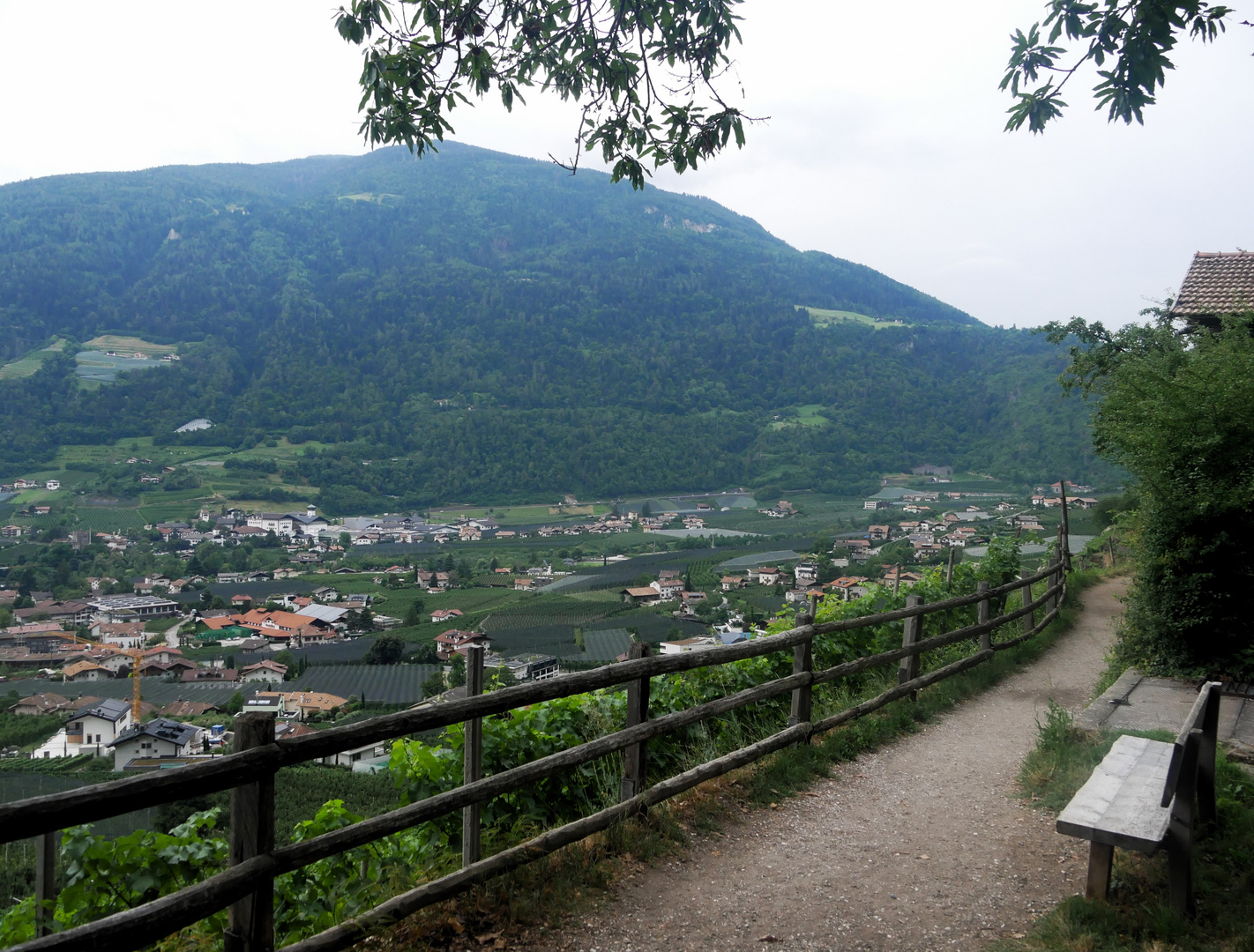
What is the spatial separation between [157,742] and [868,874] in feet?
31.6

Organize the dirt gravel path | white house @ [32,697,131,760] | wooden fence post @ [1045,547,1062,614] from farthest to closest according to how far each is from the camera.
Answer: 1. white house @ [32,697,131,760]
2. wooden fence post @ [1045,547,1062,614]
3. the dirt gravel path

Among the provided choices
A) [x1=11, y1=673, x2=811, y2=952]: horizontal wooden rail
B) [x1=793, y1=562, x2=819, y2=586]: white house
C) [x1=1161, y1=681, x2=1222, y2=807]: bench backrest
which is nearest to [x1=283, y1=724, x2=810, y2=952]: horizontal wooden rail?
[x1=11, y1=673, x2=811, y2=952]: horizontal wooden rail

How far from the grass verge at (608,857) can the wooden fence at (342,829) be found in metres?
0.09

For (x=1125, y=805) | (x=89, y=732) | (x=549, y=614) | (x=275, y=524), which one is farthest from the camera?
(x=275, y=524)

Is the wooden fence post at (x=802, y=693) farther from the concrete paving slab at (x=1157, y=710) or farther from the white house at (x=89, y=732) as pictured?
the white house at (x=89, y=732)

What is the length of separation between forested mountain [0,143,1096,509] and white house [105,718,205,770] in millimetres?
79329

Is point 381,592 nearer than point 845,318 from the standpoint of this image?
Yes

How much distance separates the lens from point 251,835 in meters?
2.51

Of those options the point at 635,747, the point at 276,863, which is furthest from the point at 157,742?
the point at 276,863

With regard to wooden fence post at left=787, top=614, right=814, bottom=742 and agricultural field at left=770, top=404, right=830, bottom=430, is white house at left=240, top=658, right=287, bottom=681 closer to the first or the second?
wooden fence post at left=787, top=614, right=814, bottom=742

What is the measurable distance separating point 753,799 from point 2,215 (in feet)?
581

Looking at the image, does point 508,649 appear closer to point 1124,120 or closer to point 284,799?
point 284,799

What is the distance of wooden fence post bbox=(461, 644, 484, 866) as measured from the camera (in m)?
3.38

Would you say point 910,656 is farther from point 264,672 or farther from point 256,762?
point 264,672
